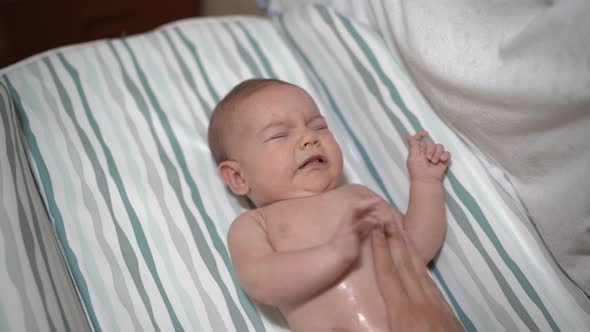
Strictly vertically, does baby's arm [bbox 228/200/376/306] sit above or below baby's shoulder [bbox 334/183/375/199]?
below

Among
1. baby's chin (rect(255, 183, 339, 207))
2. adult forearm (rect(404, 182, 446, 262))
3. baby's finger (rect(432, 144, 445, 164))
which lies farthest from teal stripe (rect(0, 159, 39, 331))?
baby's finger (rect(432, 144, 445, 164))

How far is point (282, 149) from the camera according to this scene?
101cm

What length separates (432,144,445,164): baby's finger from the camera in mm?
1080

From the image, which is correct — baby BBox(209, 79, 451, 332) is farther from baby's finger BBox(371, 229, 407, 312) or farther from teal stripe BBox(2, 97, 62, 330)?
teal stripe BBox(2, 97, 62, 330)

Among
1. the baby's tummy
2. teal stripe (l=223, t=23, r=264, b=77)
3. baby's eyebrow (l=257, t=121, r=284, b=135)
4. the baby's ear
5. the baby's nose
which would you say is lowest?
the baby's tummy

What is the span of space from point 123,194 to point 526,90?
0.85 metres

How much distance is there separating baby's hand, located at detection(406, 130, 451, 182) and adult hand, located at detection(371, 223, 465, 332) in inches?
5.9

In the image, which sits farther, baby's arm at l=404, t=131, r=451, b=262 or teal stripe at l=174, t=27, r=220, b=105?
teal stripe at l=174, t=27, r=220, b=105

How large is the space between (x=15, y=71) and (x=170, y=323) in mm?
767

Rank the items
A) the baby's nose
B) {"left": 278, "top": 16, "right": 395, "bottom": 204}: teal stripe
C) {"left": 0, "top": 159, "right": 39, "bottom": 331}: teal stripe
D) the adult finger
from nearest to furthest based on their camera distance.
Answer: {"left": 0, "top": 159, "right": 39, "bottom": 331}: teal stripe < the baby's nose < the adult finger < {"left": 278, "top": 16, "right": 395, "bottom": 204}: teal stripe

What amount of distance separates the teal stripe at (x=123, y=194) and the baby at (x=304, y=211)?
0.56ft

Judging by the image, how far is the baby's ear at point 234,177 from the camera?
1076mm

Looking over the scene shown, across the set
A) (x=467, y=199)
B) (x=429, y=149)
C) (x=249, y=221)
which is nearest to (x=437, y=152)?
(x=429, y=149)

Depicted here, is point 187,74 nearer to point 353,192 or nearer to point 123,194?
point 123,194
